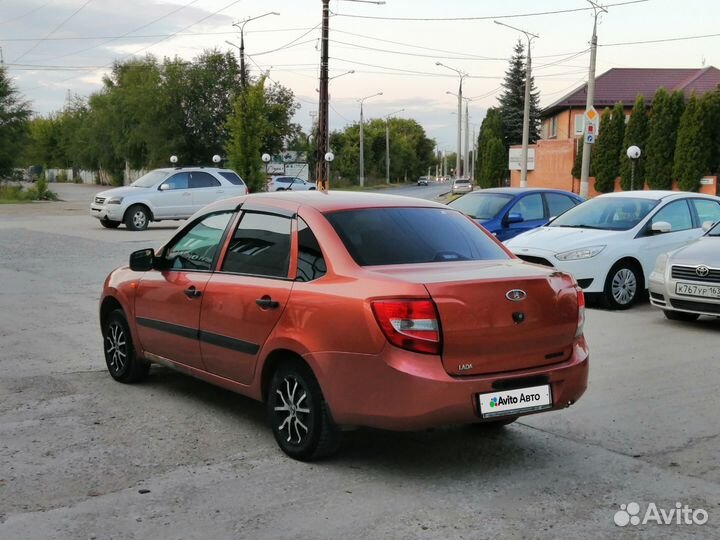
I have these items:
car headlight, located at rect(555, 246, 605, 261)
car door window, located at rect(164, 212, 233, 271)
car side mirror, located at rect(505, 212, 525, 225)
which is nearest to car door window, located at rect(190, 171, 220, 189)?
car side mirror, located at rect(505, 212, 525, 225)

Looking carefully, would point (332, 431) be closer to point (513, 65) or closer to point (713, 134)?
point (713, 134)

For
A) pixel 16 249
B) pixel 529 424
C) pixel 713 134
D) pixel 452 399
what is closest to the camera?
pixel 452 399

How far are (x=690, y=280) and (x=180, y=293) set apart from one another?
20.8 feet

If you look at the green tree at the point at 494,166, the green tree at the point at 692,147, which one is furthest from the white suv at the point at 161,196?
the green tree at the point at 494,166

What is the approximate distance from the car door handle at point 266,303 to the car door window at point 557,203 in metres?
11.1

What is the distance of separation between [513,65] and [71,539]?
291 ft

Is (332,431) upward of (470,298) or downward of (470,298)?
downward

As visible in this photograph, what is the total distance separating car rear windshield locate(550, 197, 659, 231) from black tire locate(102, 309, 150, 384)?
748 centimetres

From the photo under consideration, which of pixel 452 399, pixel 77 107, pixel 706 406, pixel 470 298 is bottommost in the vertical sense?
pixel 706 406

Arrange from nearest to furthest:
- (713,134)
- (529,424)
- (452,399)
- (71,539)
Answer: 1. (71,539)
2. (452,399)
3. (529,424)
4. (713,134)

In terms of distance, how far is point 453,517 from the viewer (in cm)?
417

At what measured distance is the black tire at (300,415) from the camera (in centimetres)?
486

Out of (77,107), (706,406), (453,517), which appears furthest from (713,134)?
(77,107)

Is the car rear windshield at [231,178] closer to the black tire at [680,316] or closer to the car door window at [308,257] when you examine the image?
the black tire at [680,316]
